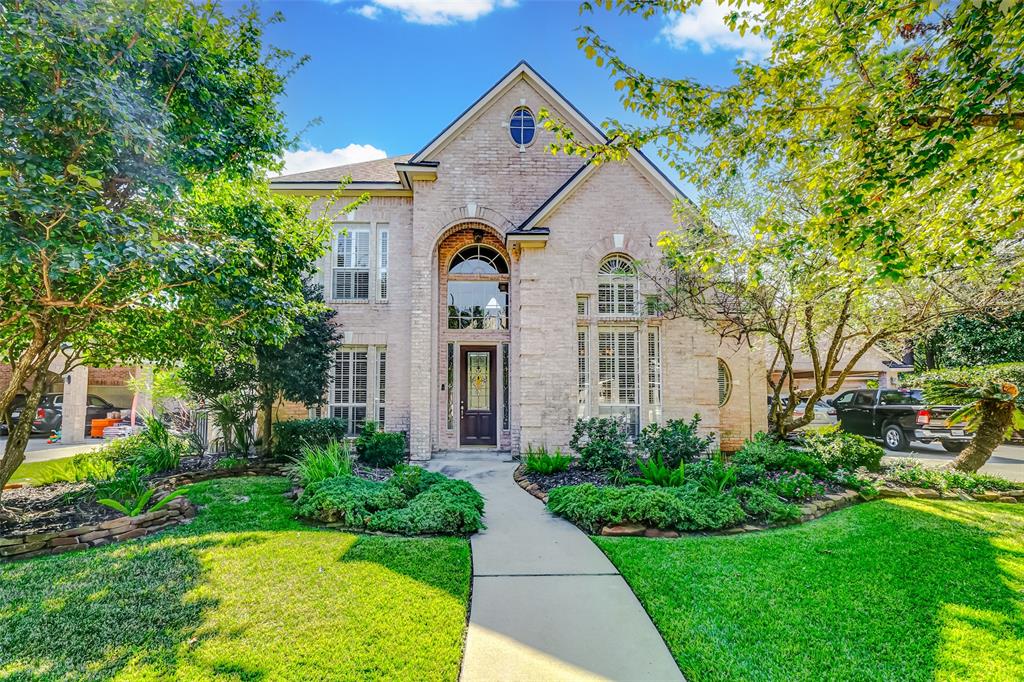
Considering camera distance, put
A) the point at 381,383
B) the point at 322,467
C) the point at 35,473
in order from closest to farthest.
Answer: the point at 322,467 → the point at 35,473 → the point at 381,383

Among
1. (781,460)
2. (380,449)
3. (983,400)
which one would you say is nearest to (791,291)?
(781,460)

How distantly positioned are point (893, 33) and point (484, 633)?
7.54m

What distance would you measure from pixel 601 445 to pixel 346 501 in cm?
474

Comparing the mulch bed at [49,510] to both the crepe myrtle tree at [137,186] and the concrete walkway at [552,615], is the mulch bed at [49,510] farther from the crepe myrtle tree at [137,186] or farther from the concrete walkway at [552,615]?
the concrete walkway at [552,615]

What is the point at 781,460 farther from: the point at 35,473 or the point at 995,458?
the point at 35,473

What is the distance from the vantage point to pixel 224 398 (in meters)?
9.84

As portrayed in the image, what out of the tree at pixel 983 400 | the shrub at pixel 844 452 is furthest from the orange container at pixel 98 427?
the tree at pixel 983 400

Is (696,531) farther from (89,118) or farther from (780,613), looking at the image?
(89,118)

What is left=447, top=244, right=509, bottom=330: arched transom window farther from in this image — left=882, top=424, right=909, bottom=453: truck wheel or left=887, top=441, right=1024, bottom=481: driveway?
left=882, top=424, right=909, bottom=453: truck wheel

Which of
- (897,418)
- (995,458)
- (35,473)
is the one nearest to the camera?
(35,473)

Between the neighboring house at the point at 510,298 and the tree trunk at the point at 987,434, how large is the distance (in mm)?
3883

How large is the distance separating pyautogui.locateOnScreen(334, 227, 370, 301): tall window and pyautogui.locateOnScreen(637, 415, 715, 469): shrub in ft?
26.0

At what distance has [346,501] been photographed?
247 inches

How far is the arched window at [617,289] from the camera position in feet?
35.6
